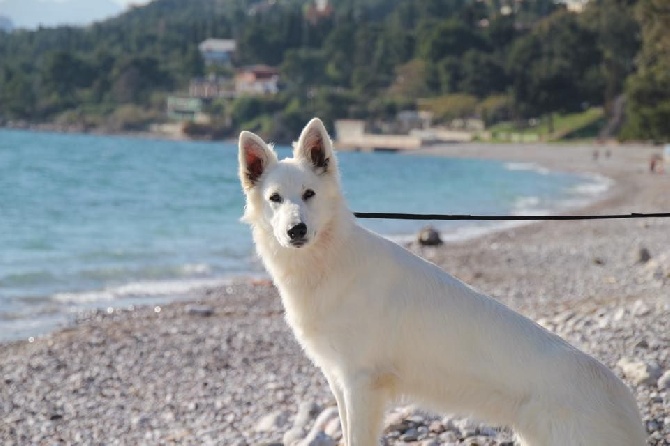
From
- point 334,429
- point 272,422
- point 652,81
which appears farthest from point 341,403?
point 652,81

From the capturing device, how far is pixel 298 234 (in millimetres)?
5180

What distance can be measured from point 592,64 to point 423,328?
132 metres

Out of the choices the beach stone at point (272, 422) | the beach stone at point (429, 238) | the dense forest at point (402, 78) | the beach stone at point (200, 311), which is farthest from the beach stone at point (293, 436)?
the dense forest at point (402, 78)

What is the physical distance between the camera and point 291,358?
10969 millimetres

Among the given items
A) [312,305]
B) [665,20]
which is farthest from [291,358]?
[665,20]

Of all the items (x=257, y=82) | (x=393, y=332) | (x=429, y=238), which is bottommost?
(x=257, y=82)

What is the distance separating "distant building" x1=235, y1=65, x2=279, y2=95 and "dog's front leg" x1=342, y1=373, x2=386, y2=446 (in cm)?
17222

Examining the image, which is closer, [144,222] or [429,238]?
[429,238]

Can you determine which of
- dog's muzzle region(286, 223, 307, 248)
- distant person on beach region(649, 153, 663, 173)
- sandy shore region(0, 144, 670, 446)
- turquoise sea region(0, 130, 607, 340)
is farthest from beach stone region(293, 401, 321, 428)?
distant person on beach region(649, 153, 663, 173)

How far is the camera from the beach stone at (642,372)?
24.2ft

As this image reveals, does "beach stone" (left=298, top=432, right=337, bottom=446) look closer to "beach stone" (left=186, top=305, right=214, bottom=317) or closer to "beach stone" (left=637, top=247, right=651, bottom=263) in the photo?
"beach stone" (left=186, top=305, right=214, bottom=317)

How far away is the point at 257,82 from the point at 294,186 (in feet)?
582

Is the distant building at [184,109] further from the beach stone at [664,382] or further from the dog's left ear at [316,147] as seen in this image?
the dog's left ear at [316,147]

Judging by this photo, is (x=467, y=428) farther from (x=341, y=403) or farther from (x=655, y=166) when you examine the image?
(x=655, y=166)
